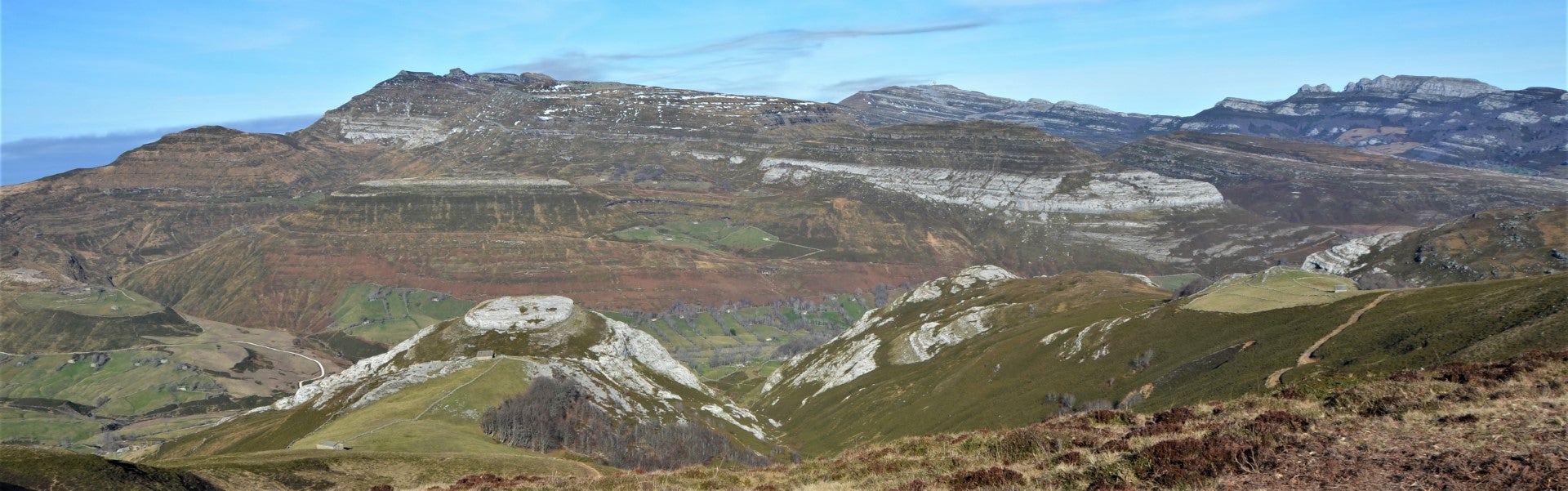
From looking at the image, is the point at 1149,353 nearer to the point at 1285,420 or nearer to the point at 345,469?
the point at 345,469

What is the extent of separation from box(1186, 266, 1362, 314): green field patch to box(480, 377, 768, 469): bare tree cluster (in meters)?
70.6

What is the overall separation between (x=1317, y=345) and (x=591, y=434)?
300 feet

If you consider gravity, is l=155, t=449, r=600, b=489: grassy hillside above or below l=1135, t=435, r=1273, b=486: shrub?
below

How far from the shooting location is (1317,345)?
88125 mm

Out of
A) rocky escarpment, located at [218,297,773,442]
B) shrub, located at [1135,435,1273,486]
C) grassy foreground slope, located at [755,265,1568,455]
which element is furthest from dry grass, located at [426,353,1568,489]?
rocky escarpment, located at [218,297,773,442]

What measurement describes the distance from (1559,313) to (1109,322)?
76953 mm

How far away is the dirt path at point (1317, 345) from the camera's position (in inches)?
3113

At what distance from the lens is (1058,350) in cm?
14325

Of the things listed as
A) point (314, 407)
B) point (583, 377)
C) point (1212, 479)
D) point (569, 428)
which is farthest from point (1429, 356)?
point (314, 407)

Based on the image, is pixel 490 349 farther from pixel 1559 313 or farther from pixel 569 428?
pixel 1559 313

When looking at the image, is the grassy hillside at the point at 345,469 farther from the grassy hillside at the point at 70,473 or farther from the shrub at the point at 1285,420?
the shrub at the point at 1285,420

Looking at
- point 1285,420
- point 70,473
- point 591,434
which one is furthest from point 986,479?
point 591,434

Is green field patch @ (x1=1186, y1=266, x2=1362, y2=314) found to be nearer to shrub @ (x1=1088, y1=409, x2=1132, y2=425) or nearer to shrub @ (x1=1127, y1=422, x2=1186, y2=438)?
shrub @ (x1=1088, y1=409, x2=1132, y2=425)

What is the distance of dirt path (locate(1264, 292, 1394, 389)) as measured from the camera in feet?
259
